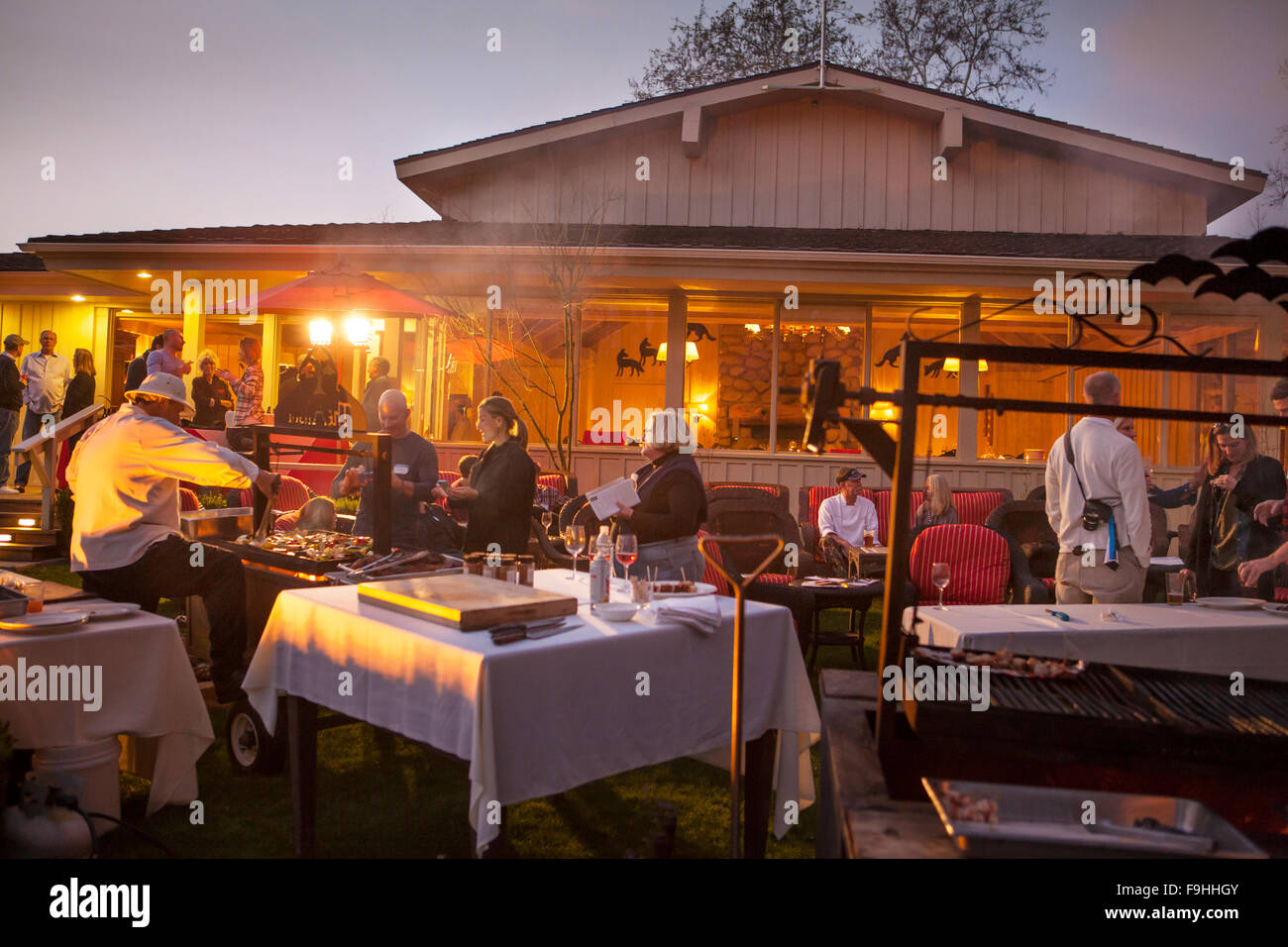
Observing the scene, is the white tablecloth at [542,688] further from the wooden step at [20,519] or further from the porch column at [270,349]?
the porch column at [270,349]

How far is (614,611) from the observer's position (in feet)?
11.2

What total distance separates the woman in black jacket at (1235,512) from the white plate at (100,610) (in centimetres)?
640

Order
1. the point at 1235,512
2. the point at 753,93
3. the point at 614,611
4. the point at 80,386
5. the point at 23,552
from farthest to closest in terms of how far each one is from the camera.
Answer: the point at 753,93
the point at 80,386
the point at 23,552
the point at 1235,512
the point at 614,611

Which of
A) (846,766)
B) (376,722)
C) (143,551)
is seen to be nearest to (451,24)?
(143,551)

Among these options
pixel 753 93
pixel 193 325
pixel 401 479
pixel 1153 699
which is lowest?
pixel 1153 699

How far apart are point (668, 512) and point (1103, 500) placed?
96.0 inches

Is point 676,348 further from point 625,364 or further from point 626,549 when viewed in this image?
point 626,549

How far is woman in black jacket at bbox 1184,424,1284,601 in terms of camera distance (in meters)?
6.16

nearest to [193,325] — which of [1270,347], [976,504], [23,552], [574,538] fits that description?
[23,552]

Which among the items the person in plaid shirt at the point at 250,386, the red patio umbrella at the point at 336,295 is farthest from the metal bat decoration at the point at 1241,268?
the person in plaid shirt at the point at 250,386

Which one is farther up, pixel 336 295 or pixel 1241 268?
pixel 336 295

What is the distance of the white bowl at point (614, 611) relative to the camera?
3.40 metres

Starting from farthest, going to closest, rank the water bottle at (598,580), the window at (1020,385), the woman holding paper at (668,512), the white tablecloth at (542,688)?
the window at (1020,385) < the woman holding paper at (668,512) < the water bottle at (598,580) < the white tablecloth at (542,688)

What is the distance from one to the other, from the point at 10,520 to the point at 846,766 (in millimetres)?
14178
